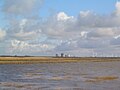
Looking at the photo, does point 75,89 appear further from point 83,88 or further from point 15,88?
point 15,88

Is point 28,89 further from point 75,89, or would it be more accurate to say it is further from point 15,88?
point 75,89

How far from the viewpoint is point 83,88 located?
1769 inches

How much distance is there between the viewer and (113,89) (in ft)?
143

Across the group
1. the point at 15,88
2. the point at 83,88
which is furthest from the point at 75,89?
the point at 15,88

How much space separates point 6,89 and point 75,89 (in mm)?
9205

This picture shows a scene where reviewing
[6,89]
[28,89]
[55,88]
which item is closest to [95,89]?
[55,88]

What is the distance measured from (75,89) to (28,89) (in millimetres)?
6280

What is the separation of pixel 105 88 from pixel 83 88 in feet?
9.96

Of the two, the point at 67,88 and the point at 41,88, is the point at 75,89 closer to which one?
the point at 67,88

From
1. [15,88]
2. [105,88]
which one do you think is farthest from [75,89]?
[15,88]

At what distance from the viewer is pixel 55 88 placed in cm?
4531

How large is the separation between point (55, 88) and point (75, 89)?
3143 millimetres

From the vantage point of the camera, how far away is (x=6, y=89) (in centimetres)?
4372

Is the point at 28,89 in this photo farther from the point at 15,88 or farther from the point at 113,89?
the point at 113,89
